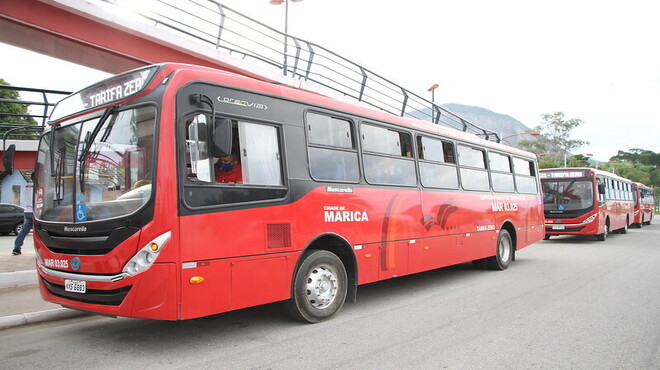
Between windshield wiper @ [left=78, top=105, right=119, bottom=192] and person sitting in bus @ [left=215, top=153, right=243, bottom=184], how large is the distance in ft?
4.13

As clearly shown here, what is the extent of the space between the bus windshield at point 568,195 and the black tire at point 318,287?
1464 cm

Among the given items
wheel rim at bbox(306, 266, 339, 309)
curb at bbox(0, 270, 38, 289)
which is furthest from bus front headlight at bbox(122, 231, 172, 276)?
curb at bbox(0, 270, 38, 289)

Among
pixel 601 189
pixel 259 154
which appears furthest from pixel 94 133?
pixel 601 189

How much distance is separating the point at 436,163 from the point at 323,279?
3.67 m

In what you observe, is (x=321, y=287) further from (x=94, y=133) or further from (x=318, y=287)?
(x=94, y=133)

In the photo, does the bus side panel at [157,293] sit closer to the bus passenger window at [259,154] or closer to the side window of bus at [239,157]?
the side window of bus at [239,157]

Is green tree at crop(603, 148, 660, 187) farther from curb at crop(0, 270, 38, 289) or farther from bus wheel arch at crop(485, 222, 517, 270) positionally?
curb at crop(0, 270, 38, 289)

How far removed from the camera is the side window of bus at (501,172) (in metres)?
10.6

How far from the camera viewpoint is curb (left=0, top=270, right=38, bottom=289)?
7.85 meters

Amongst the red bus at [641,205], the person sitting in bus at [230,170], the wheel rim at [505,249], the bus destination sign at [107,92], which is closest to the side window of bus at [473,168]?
the wheel rim at [505,249]

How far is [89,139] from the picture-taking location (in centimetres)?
504

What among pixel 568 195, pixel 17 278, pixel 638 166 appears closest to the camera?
pixel 17 278

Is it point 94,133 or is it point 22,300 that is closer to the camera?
point 94,133

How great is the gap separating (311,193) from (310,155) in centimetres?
51
